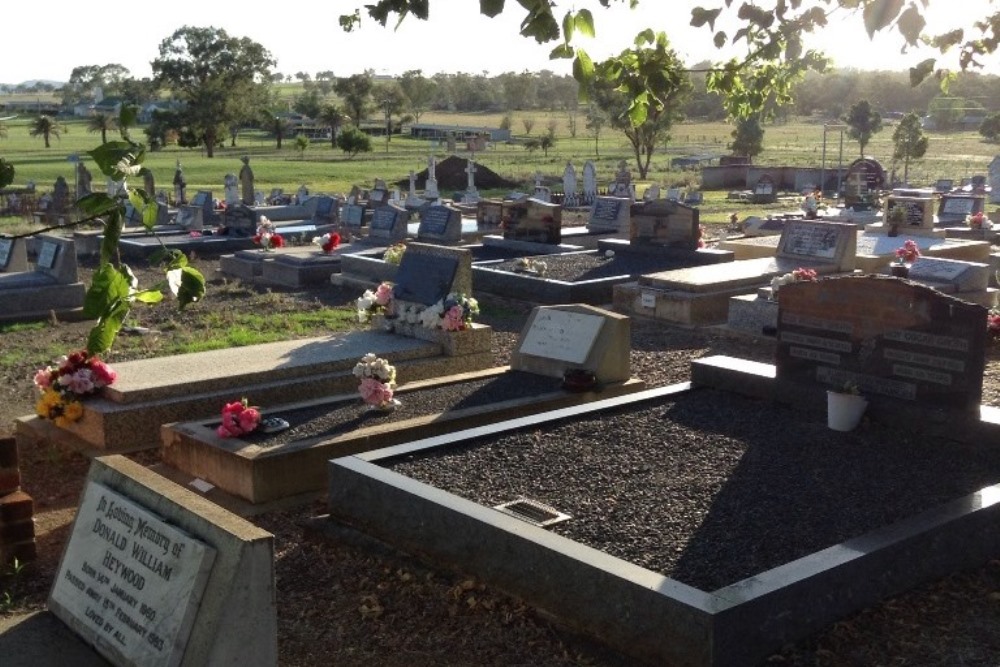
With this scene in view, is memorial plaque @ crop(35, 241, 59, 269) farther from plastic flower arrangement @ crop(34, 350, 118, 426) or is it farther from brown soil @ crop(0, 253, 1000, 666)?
brown soil @ crop(0, 253, 1000, 666)

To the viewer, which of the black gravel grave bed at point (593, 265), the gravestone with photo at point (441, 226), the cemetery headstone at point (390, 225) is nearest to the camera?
the black gravel grave bed at point (593, 265)

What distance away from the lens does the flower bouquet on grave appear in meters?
8.33

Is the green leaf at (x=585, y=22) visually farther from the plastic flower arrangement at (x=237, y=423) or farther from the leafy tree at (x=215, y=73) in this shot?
the leafy tree at (x=215, y=73)

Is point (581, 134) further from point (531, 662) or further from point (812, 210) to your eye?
point (531, 662)

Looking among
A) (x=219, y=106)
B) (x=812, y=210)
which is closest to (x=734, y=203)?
(x=812, y=210)

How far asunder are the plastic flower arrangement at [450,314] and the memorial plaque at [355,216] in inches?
492

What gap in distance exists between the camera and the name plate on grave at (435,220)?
19.8 m

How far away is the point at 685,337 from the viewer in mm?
13039

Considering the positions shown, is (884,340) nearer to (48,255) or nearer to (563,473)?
(563,473)

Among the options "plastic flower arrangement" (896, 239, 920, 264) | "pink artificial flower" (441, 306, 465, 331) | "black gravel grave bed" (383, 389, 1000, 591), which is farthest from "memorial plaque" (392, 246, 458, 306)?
"plastic flower arrangement" (896, 239, 920, 264)

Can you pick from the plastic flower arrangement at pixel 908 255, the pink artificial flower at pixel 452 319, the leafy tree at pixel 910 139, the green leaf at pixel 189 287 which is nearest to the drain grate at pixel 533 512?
the green leaf at pixel 189 287

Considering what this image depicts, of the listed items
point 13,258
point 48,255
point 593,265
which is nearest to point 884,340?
point 593,265

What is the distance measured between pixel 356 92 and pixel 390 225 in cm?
6319

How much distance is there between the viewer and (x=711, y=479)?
669cm
